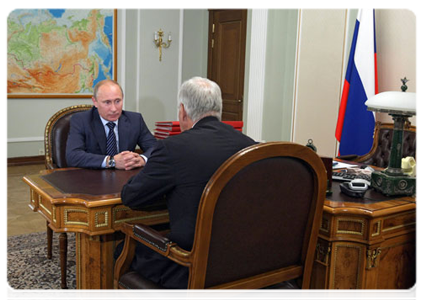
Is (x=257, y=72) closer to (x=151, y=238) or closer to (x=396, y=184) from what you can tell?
(x=396, y=184)

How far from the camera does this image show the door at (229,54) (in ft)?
23.8

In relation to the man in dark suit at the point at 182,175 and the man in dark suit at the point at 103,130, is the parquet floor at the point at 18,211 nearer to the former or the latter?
the man in dark suit at the point at 103,130

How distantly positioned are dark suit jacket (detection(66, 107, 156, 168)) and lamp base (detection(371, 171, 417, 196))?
4.56ft

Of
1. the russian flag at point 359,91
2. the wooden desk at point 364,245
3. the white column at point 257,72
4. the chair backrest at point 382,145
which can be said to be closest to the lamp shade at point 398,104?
the wooden desk at point 364,245

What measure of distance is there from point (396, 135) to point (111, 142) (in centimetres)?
173

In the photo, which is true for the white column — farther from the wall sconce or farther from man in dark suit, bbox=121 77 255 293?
man in dark suit, bbox=121 77 255 293

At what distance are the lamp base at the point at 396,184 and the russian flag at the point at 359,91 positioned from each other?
93.4 inches

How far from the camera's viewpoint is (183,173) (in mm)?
1819

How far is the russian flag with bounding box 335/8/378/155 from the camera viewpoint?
470cm

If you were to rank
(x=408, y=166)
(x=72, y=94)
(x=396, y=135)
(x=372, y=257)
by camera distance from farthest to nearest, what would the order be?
(x=72, y=94)
(x=408, y=166)
(x=396, y=135)
(x=372, y=257)

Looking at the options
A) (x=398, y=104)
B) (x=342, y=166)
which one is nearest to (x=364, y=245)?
(x=398, y=104)

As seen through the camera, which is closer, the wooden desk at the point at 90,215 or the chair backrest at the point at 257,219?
the chair backrest at the point at 257,219

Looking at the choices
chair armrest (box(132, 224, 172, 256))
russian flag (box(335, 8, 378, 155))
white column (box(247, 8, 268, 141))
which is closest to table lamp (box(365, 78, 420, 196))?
chair armrest (box(132, 224, 172, 256))
